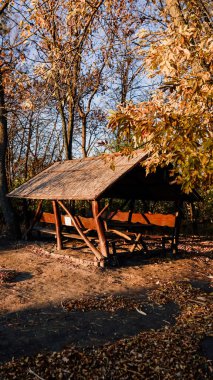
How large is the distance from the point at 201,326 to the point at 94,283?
10.4ft

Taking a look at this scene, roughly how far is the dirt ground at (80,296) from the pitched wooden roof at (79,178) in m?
1.94

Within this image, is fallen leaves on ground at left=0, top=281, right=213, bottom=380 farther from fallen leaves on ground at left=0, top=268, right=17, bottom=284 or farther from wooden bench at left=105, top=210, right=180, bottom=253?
wooden bench at left=105, top=210, right=180, bottom=253

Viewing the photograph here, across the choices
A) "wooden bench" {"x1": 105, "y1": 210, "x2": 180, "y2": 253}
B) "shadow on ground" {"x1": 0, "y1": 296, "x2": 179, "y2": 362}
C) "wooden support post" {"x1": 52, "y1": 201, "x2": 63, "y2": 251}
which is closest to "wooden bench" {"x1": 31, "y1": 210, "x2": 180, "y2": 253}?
"wooden bench" {"x1": 105, "y1": 210, "x2": 180, "y2": 253}

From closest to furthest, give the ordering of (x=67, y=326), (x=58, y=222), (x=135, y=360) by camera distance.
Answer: (x=135, y=360)
(x=67, y=326)
(x=58, y=222)

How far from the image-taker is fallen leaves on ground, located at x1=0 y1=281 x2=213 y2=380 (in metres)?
4.24

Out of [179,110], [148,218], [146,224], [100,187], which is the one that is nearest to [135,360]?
[179,110]

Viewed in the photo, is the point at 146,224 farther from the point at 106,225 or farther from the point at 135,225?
the point at 106,225

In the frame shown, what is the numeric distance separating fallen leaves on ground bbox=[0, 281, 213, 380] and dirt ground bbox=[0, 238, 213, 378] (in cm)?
24

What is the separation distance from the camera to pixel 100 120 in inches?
1045

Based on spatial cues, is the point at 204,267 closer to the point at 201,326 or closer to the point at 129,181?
the point at 129,181

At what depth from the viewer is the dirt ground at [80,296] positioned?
5.41 m

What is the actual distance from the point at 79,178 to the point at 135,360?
24.4 ft

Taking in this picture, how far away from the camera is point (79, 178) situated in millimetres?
11500

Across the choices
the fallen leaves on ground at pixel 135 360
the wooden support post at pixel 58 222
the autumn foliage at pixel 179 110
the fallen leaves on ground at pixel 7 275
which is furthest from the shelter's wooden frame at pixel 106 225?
the fallen leaves on ground at pixel 135 360
